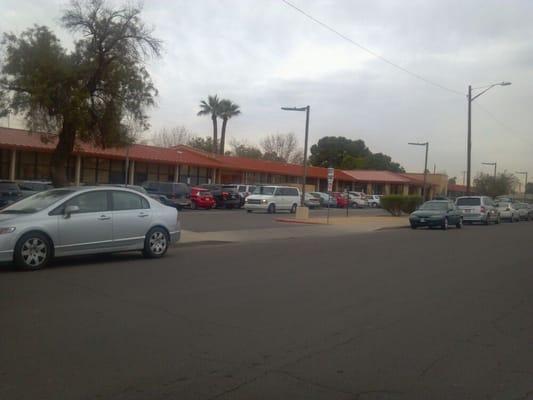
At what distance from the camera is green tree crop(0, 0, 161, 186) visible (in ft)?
76.1

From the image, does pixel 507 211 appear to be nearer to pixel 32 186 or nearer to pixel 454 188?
pixel 32 186

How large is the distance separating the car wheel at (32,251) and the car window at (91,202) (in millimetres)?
914

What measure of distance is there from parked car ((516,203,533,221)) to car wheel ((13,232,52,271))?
40.2 metres

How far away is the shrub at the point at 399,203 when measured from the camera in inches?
1534

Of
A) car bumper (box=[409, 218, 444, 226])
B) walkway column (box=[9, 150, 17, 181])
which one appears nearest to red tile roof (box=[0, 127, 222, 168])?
walkway column (box=[9, 150, 17, 181])

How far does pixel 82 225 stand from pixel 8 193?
14428 mm

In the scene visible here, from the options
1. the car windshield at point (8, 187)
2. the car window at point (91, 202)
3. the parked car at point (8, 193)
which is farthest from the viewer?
the car windshield at point (8, 187)

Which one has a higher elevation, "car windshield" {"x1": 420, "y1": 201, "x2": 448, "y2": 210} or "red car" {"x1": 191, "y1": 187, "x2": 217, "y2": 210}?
"car windshield" {"x1": 420, "y1": 201, "x2": 448, "y2": 210}

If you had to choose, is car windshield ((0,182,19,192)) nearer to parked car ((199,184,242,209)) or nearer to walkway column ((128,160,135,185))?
parked car ((199,184,242,209))

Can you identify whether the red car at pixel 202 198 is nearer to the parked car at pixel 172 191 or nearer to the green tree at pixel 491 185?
the parked car at pixel 172 191

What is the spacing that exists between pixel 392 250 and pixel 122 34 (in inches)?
559

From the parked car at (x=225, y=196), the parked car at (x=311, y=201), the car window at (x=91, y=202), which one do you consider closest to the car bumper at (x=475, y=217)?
the parked car at (x=225, y=196)

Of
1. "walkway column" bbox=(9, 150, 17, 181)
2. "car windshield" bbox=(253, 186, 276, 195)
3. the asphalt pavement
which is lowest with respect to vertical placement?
the asphalt pavement

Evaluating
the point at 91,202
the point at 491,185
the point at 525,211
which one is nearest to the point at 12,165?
the point at 91,202
